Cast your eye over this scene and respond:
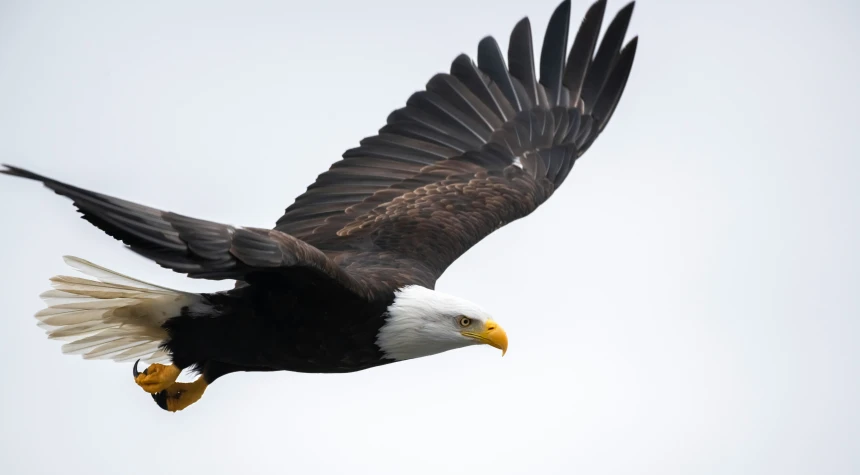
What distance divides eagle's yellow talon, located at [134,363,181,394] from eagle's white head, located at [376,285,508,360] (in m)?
1.24

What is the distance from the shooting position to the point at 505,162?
952cm

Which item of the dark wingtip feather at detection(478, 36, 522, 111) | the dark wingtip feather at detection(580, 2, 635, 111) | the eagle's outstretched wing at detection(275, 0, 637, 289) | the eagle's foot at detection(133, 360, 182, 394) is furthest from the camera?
the dark wingtip feather at detection(478, 36, 522, 111)

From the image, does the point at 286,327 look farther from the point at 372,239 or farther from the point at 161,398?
the point at 161,398

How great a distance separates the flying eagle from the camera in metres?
6.34

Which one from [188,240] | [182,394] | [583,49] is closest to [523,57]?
[583,49]

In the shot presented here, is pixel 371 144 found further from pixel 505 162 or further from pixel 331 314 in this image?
pixel 331 314

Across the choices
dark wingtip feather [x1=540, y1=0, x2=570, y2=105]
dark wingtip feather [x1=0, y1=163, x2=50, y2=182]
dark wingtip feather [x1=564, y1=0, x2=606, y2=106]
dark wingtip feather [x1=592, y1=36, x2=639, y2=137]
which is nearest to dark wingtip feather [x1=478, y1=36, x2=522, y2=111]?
dark wingtip feather [x1=540, y1=0, x2=570, y2=105]

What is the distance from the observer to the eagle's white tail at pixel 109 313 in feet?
24.2

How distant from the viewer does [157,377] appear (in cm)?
787

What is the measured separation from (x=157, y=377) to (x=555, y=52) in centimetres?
347

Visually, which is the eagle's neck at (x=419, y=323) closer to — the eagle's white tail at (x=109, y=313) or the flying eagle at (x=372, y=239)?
the flying eagle at (x=372, y=239)

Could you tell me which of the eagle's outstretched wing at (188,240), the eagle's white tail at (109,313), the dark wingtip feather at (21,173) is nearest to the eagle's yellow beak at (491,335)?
the eagle's outstretched wing at (188,240)

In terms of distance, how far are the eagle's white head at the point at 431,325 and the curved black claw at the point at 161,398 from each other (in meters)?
1.54

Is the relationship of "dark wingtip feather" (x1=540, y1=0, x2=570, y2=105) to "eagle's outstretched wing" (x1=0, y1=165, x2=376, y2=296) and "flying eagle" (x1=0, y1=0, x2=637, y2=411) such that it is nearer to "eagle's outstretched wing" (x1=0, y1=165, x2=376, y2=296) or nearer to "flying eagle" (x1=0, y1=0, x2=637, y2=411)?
"flying eagle" (x1=0, y1=0, x2=637, y2=411)
